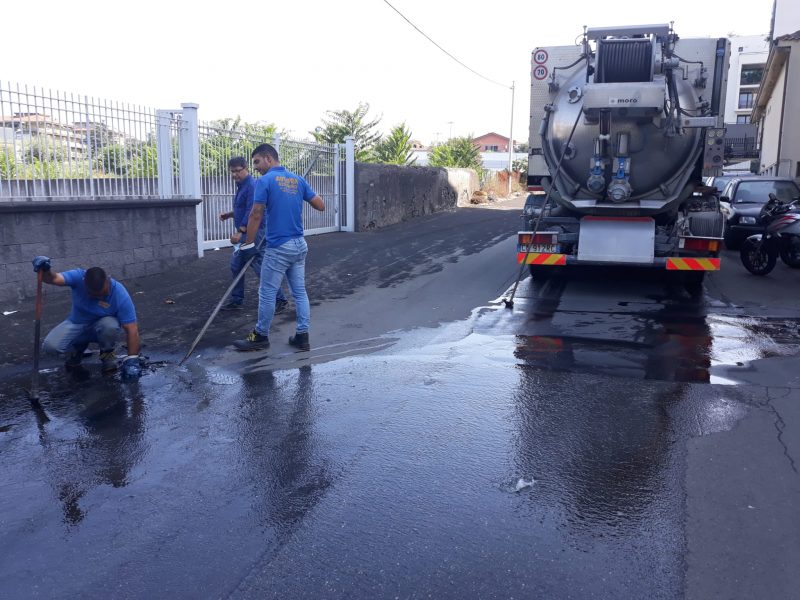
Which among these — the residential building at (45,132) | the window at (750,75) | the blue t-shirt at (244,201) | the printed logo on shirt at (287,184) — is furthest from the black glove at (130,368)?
the window at (750,75)

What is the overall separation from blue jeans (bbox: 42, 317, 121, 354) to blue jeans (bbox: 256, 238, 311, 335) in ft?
4.14

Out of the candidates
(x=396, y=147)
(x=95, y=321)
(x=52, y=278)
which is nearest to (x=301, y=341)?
(x=95, y=321)

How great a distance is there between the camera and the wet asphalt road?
290cm

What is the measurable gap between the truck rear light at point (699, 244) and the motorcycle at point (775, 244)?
86.6 inches

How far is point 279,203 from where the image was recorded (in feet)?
20.8

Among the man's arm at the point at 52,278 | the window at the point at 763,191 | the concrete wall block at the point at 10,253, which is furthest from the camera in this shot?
the window at the point at 763,191

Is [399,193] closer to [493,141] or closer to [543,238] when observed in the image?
[543,238]

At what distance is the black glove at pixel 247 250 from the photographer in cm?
664

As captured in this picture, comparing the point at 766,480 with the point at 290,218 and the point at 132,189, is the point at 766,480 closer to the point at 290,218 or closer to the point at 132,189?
the point at 290,218

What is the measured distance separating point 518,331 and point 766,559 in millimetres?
4246

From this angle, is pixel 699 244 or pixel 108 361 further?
pixel 699 244

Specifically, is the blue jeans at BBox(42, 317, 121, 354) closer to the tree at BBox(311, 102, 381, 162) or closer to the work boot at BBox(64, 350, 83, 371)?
the work boot at BBox(64, 350, 83, 371)

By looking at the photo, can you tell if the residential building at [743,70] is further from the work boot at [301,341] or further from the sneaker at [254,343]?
the sneaker at [254,343]

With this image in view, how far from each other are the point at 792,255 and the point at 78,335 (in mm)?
9984
